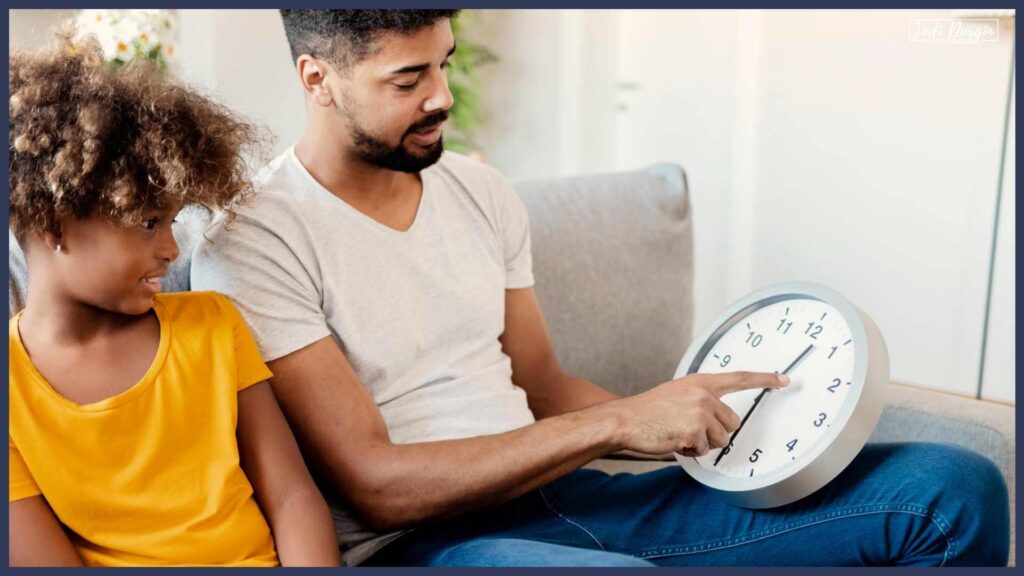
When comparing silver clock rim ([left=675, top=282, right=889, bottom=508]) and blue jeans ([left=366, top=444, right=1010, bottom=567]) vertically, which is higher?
silver clock rim ([left=675, top=282, right=889, bottom=508])

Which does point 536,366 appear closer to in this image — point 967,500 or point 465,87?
point 967,500

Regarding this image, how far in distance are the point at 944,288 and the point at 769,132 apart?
789 mm

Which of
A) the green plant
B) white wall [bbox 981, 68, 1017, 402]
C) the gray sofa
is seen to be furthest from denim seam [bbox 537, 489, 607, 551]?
white wall [bbox 981, 68, 1017, 402]

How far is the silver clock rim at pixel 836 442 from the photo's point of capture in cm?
121

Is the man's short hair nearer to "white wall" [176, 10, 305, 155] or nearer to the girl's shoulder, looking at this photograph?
the girl's shoulder

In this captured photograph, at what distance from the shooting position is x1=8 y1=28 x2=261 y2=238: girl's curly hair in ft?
3.48

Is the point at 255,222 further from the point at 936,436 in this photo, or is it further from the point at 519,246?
the point at 936,436

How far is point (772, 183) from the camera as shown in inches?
140

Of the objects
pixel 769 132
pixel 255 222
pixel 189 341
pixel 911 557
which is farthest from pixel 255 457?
pixel 769 132

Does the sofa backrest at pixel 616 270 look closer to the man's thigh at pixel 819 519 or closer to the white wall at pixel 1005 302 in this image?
the man's thigh at pixel 819 519

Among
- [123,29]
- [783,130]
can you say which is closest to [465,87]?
[783,130]

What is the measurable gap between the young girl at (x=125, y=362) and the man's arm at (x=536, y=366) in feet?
1.69

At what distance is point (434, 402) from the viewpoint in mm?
1438

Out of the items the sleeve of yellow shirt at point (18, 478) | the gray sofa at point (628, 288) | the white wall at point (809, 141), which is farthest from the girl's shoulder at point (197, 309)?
the white wall at point (809, 141)
